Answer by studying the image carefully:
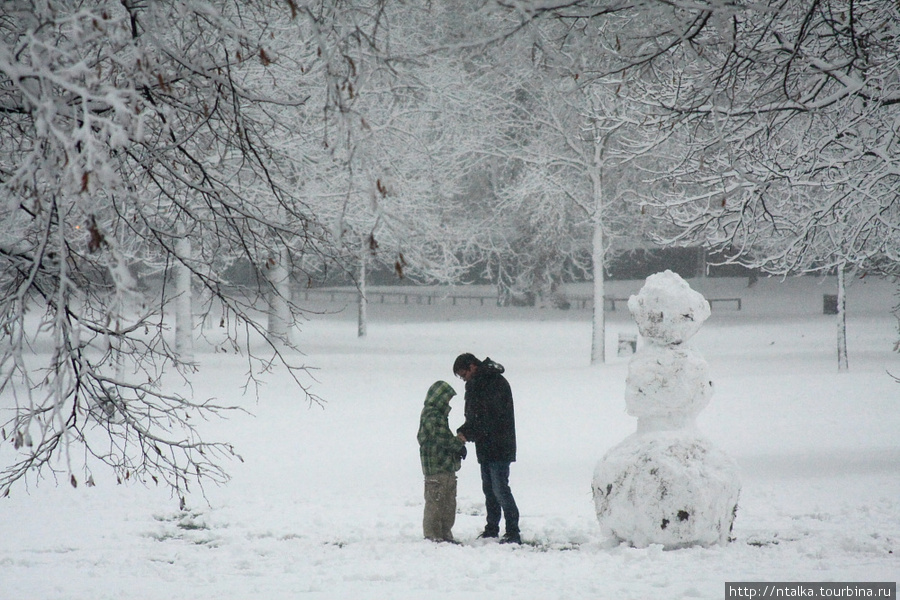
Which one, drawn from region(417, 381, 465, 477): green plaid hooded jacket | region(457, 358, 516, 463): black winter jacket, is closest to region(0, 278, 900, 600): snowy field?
region(417, 381, 465, 477): green plaid hooded jacket

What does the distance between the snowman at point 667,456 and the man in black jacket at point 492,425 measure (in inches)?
28.0

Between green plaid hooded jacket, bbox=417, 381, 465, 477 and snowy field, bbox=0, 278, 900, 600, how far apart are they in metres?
0.63

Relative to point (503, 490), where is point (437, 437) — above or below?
above

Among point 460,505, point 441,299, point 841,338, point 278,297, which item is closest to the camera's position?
point 460,505

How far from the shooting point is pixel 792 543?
661cm

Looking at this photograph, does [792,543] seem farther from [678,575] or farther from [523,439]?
[523,439]

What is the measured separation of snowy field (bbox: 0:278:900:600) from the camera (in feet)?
18.1

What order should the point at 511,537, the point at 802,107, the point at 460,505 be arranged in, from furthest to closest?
the point at 460,505 < the point at 511,537 < the point at 802,107

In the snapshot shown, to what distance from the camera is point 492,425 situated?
6.81m

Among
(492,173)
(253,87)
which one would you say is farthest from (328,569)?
(492,173)

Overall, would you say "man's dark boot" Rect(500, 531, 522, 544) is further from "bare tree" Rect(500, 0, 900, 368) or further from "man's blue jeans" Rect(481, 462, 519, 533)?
"bare tree" Rect(500, 0, 900, 368)

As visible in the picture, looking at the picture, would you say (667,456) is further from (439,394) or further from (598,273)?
(598,273)

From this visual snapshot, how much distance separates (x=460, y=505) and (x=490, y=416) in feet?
7.25

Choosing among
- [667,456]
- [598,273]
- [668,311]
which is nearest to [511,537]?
[667,456]
